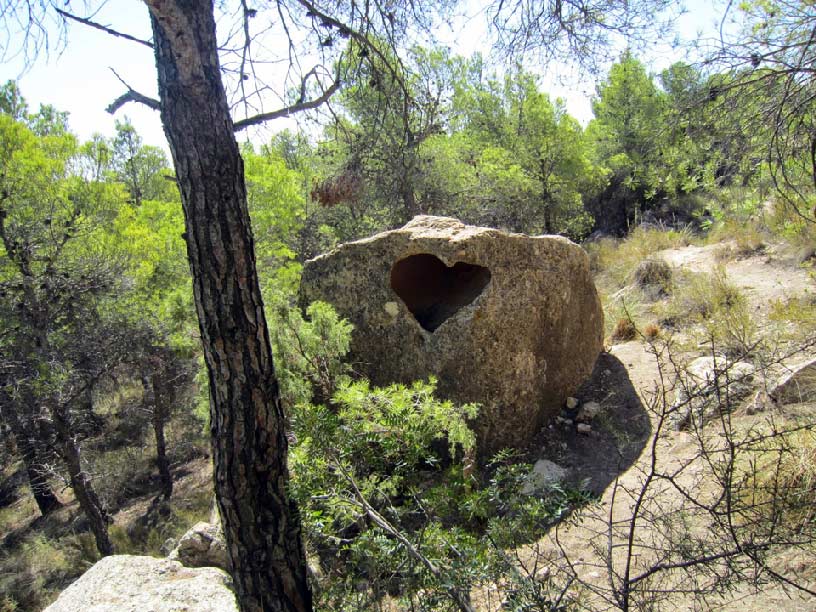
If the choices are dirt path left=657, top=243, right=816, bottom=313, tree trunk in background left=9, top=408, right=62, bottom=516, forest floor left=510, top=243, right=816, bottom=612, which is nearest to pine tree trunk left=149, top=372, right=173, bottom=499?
tree trunk in background left=9, top=408, right=62, bottom=516

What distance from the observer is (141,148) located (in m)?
16.3

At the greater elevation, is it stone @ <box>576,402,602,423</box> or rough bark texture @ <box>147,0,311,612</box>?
rough bark texture @ <box>147,0,311,612</box>

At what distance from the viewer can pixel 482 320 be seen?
462cm

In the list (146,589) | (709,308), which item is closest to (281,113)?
(146,589)

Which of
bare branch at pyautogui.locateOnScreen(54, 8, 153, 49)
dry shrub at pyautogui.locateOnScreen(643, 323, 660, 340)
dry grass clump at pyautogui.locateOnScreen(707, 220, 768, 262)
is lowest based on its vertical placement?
dry shrub at pyautogui.locateOnScreen(643, 323, 660, 340)

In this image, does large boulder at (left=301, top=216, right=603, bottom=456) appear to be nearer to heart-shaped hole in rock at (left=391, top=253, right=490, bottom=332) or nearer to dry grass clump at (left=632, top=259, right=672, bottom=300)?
heart-shaped hole in rock at (left=391, top=253, right=490, bottom=332)

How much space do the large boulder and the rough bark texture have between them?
2494mm

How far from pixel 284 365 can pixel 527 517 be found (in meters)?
2.64

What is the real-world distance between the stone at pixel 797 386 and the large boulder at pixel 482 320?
1.85 meters

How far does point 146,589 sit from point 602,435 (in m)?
3.92

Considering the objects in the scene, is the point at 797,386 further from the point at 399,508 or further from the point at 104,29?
the point at 104,29

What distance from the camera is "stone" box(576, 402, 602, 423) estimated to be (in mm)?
5121

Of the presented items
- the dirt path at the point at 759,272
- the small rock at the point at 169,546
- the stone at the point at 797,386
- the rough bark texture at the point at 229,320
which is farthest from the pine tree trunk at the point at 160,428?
the stone at the point at 797,386

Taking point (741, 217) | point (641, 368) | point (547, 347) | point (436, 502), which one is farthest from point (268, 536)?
point (741, 217)
